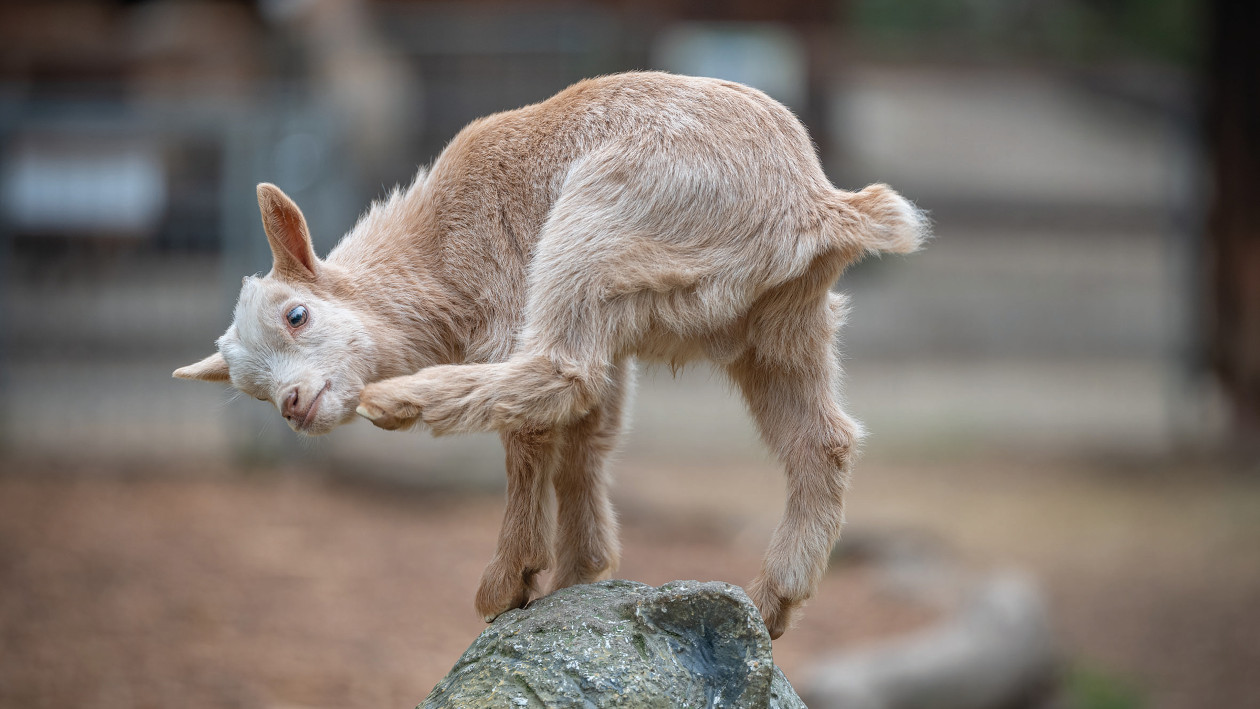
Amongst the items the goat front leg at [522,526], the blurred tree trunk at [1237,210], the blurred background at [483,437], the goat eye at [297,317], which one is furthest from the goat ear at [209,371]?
the blurred tree trunk at [1237,210]

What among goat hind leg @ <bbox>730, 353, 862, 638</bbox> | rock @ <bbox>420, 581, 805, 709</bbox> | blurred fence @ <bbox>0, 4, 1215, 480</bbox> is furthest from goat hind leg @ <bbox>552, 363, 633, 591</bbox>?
blurred fence @ <bbox>0, 4, 1215, 480</bbox>

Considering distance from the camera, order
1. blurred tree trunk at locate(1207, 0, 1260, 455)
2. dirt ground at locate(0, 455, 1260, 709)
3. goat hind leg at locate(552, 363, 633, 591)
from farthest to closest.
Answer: blurred tree trunk at locate(1207, 0, 1260, 455) < dirt ground at locate(0, 455, 1260, 709) < goat hind leg at locate(552, 363, 633, 591)

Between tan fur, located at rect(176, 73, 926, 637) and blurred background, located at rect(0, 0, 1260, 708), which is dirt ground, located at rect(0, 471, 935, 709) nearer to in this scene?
blurred background, located at rect(0, 0, 1260, 708)

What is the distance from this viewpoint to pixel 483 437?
36.6 ft

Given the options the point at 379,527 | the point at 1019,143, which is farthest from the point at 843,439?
the point at 1019,143

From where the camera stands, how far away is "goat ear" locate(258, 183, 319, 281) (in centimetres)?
336

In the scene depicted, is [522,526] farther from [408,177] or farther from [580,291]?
[408,177]

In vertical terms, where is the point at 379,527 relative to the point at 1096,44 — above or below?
below

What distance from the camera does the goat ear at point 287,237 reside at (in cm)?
336

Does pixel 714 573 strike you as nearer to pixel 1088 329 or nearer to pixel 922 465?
pixel 922 465

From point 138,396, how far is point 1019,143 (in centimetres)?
2127

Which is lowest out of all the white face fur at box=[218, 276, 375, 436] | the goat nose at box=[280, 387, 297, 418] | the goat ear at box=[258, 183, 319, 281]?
the goat nose at box=[280, 387, 297, 418]

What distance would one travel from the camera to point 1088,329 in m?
15.3

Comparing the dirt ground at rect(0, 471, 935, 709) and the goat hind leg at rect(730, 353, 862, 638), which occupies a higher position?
the goat hind leg at rect(730, 353, 862, 638)
